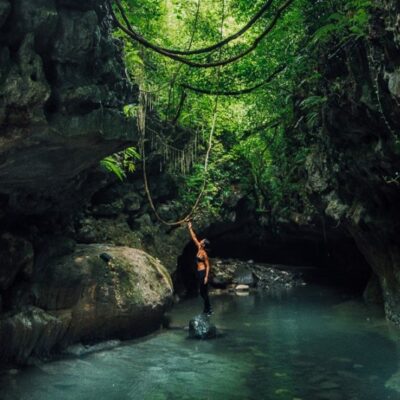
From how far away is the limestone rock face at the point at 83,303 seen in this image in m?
9.61

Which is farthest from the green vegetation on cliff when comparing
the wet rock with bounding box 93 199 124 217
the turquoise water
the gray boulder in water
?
the gray boulder in water

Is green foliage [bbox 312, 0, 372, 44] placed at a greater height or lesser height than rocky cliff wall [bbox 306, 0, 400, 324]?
greater

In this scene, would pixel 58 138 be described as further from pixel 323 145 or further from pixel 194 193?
pixel 194 193

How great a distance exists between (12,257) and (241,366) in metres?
5.12

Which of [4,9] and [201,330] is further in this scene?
[201,330]

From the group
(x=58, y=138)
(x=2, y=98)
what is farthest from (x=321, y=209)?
(x=2, y=98)

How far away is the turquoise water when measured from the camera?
7.79m

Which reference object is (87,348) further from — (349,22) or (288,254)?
(288,254)

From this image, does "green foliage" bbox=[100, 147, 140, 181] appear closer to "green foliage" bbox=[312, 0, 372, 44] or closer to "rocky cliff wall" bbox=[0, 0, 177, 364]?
"rocky cliff wall" bbox=[0, 0, 177, 364]

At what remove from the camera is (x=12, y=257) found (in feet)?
32.2

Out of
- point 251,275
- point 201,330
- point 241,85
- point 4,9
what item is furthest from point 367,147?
point 251,275

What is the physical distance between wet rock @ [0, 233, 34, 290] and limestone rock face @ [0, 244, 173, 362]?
17.3 inches

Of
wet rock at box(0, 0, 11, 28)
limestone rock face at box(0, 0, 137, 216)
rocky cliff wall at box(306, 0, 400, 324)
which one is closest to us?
wet rock at box(0, 0, 11, 28)

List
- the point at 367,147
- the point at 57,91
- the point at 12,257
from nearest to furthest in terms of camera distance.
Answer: the point at 57,91
the point at 12,257
the point at 367,147
